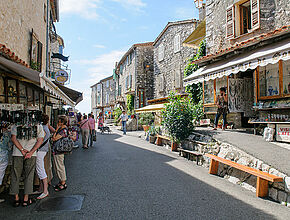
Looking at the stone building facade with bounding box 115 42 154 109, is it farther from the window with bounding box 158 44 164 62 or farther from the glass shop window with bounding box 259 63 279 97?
the glass shop window with bounding box 259 63 279 97

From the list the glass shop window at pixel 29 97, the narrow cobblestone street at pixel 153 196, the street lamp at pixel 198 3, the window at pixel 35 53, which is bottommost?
the narrow cobblestone street at pixel 153 196

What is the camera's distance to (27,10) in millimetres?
8289

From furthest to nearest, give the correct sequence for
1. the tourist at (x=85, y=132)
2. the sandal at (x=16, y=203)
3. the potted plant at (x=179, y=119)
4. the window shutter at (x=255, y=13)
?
the tourist at (x=85, y=132) → the window shutter at (x=255, y=13) → the potted plant at (x=179, y=119) → the sandal at (x=16, y=203)

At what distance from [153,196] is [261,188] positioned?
2077 millimetres

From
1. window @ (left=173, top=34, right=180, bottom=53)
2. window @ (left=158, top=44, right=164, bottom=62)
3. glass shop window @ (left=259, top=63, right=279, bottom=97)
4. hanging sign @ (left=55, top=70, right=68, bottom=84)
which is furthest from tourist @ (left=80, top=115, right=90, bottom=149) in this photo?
window @ (left=158, top=44, right=164, bottom=62)

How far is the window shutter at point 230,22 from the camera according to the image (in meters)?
9.54

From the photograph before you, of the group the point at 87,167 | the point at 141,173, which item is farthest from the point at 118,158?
the point at 141,173

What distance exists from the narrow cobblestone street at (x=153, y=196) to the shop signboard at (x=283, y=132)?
2.07 m

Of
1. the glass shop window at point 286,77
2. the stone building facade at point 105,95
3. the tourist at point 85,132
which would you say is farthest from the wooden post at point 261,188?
the stone building facade at point 105,95

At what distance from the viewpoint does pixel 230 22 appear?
31.8ft

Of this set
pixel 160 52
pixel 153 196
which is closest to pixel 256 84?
pixel 153 196

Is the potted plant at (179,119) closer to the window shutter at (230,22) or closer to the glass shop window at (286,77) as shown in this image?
the glass shop window at (286,77)

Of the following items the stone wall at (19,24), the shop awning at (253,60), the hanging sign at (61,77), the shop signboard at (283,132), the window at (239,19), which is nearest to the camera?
the shop awning at (253,60)

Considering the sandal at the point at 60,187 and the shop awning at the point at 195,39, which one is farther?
the shop awning at the point at 195,39
